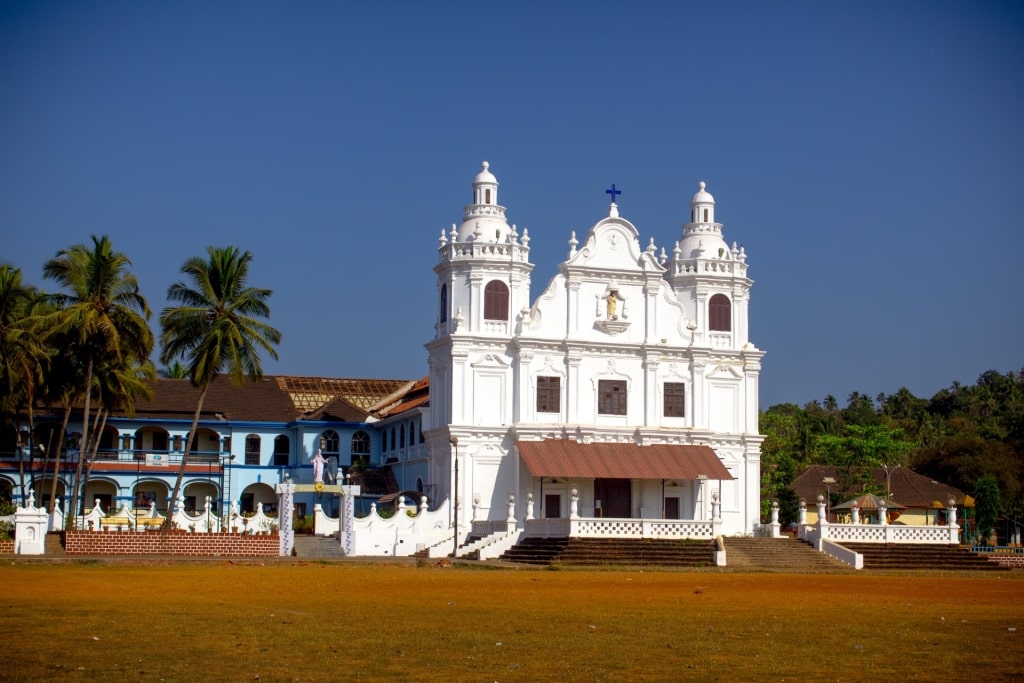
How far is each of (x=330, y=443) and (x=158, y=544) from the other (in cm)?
1862

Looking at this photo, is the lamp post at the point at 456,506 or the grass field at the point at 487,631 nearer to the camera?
the grass field at the point at 487,631

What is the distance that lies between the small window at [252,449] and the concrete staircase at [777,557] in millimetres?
21761

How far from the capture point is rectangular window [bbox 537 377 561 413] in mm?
47469

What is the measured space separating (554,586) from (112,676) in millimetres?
15172

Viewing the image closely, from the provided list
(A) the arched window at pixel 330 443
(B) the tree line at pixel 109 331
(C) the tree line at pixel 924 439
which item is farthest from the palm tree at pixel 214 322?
(C) the tree line at pixel 924 439

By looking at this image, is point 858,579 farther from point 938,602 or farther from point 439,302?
point 439,302

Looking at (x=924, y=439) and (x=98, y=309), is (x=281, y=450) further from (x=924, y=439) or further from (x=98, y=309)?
(x=924, y=439)

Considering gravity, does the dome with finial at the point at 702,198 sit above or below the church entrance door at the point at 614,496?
above

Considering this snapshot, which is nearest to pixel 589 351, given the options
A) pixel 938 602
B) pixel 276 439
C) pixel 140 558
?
pixel 276 439

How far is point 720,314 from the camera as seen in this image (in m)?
50.3

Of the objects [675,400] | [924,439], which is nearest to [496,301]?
[675,400]

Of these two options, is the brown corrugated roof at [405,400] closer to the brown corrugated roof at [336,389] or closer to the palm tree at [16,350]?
the brown corrugated roof at [336,389]

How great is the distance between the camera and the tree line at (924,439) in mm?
60375

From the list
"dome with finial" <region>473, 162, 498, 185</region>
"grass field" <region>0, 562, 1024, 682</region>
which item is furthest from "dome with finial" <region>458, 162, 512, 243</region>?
"grass field" <region>0, 562, 1024, 682</region>
